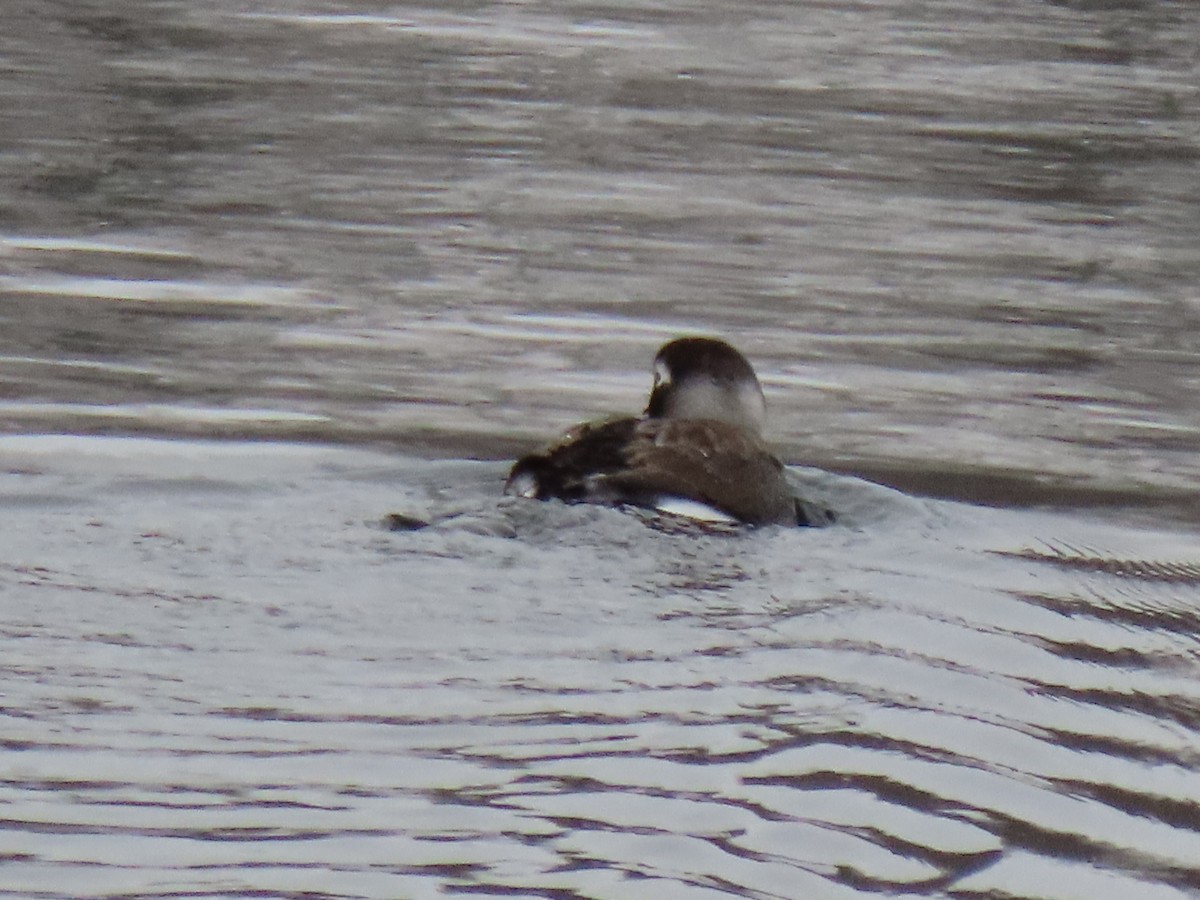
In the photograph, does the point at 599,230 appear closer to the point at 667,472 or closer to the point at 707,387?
Result: the point at 707,387

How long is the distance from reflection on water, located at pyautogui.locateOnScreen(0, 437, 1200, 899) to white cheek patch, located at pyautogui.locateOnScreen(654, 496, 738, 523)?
0.47 feet

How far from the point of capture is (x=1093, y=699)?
6977 mm

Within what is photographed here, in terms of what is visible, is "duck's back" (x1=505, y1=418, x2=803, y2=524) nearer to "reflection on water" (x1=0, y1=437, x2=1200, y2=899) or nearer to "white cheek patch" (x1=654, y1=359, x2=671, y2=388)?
"reflection on water" (x1=0, y1=437, x2=1200, y2=899)

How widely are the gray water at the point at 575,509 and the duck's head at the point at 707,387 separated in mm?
410

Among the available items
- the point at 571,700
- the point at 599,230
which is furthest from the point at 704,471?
the point at 599,230

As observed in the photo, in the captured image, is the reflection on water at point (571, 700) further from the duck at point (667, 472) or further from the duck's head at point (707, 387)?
the duck's head at point (707, 387)

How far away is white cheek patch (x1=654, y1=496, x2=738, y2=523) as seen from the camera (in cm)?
841

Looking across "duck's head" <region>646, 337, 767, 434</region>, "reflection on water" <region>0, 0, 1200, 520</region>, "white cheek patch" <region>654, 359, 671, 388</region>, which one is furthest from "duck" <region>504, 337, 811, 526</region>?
"reflection on water" <region>0, 0, 1200, 520</region>

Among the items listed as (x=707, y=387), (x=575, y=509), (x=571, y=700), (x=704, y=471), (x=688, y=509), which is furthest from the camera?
(x=707, y=387)

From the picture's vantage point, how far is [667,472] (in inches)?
334

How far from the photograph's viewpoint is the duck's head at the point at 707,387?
31.8ft

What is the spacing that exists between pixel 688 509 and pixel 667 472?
0.48ft

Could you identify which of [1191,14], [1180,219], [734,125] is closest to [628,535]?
[1180,219]

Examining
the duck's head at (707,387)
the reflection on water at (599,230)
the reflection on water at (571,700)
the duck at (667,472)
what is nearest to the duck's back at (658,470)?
the duck at (667,472)
